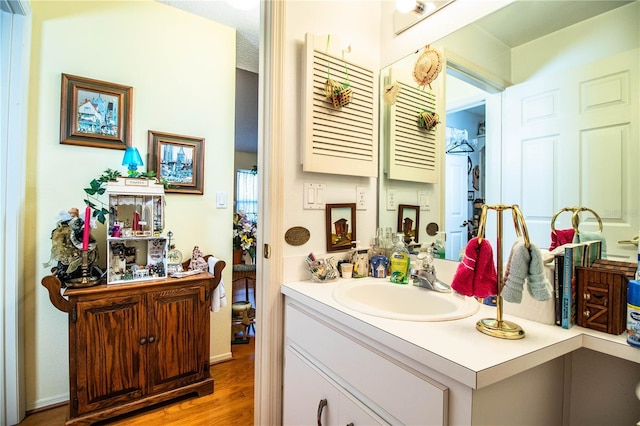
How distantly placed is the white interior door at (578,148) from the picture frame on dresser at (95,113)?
212 cm

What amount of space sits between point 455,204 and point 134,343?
1793 mm

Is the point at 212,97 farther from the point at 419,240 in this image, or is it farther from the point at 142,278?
the point at 419,240

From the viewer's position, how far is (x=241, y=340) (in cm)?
263

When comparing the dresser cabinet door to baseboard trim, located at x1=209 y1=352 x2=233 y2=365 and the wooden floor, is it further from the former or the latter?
baseboard trim, located at x1=209 y1=352 x2=233 y2=365

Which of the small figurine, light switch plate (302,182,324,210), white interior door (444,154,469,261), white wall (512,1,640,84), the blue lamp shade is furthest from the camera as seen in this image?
the small figurine

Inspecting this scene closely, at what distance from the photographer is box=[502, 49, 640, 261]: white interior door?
812 millimetres

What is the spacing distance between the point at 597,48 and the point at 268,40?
1.13m

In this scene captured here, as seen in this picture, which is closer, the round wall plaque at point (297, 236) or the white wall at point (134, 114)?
the round wall plaque at point (297, 236)

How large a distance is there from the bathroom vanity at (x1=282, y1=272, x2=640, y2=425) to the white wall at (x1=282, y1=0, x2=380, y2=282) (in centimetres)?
34

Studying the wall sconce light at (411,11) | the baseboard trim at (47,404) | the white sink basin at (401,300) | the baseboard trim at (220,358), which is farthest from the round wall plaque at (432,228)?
the baseboard trim at (47,404)

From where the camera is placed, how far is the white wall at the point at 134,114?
169 centimetres

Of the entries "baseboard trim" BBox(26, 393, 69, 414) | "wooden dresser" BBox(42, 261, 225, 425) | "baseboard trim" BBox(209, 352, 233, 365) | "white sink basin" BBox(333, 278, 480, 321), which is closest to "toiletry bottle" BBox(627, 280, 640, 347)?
"white sink basin" BBox(333, 278, 480, 321)

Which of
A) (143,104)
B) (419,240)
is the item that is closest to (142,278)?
(143,104)

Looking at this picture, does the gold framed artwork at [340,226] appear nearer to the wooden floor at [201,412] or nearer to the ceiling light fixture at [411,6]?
the ceiling light fixture at [411,6]
